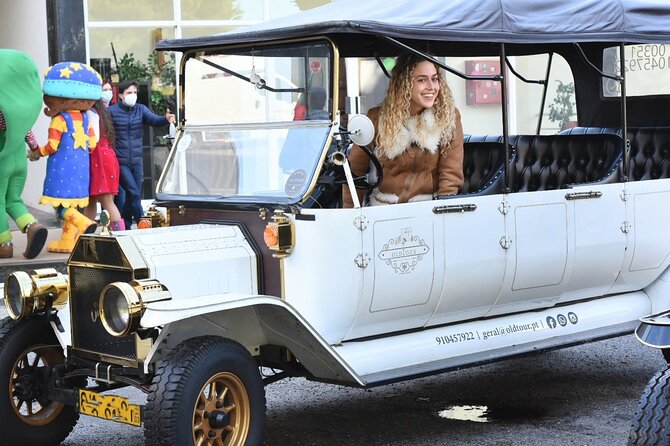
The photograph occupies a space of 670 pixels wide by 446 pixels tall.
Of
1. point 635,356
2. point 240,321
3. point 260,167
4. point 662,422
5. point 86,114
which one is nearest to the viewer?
point 662,422

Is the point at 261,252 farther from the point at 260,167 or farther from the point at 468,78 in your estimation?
the point at 468,78

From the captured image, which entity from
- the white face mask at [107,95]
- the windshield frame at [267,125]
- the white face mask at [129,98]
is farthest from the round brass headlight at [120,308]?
the white face mask at [107,95]

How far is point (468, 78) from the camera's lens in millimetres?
6191

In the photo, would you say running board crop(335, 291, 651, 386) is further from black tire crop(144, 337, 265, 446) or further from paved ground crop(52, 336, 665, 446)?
black tire crop(144, 337, 265, 446)

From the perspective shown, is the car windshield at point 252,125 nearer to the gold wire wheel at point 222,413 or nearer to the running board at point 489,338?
the running board at point 489,338

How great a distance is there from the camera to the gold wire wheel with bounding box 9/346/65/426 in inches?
214

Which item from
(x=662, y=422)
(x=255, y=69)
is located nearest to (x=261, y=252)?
(x=255, y=69)

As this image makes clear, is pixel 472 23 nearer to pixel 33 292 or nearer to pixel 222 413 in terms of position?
pixel 222 413

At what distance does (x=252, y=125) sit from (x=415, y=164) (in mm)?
879

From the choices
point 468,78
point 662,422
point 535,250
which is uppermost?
point 468,78

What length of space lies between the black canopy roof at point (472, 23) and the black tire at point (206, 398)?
1.59 m

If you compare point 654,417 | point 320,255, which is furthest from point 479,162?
point 654,417

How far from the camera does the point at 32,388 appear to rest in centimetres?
546

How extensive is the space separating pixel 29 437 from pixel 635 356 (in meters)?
4.07
